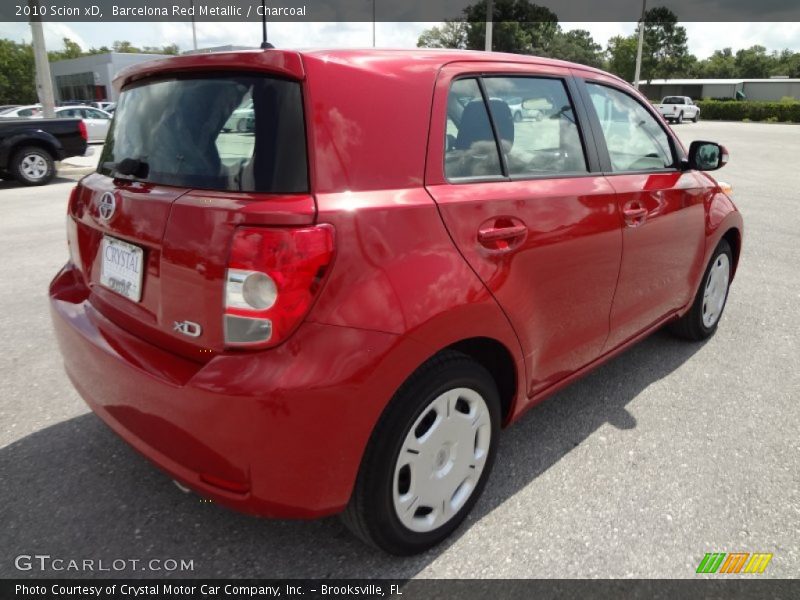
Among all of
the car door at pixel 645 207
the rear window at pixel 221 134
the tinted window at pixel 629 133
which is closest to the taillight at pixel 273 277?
the rear window at pixel 221 134

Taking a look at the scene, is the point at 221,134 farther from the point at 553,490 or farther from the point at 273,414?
the point at 553,490

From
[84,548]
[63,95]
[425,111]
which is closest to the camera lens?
[425,111]

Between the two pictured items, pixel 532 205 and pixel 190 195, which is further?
pixel 532 205

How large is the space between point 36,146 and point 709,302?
1209cm

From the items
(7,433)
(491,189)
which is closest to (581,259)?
(491,189)

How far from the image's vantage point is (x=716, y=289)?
4.20 m

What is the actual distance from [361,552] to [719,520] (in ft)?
4.67

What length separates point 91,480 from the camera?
2594 millimetres

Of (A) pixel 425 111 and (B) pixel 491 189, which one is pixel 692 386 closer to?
(B) pixel 491 189

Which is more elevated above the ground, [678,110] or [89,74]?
[89,74]

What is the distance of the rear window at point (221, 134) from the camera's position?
177cm

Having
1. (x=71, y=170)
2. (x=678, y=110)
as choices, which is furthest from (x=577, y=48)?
(x=71, y=170)

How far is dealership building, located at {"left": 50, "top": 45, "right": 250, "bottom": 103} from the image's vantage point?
2037 inches

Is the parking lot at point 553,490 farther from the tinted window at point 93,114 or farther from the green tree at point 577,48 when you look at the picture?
the green tree at point 577,48
